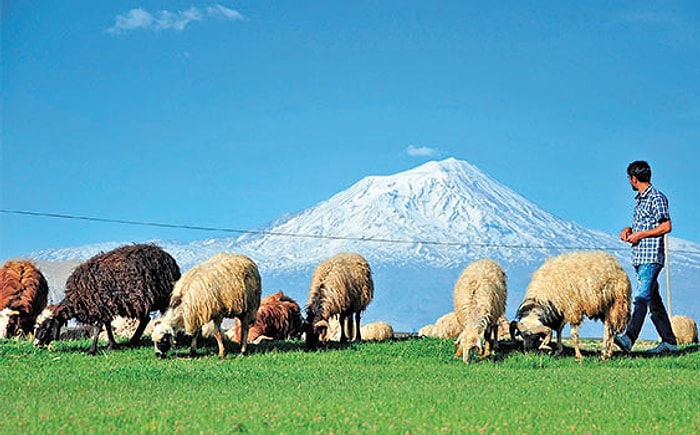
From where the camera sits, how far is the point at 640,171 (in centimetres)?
1778

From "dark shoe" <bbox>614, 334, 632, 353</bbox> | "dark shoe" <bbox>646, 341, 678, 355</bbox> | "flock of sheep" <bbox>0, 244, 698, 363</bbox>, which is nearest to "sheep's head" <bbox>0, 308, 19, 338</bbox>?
"flock of sheep" <bbox>0, 244, 698, 363</bbox>

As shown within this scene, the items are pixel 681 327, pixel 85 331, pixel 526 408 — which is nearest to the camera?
pixel 526 408

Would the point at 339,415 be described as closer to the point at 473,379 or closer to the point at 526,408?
the point at 526,408

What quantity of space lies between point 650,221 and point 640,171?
1.14m

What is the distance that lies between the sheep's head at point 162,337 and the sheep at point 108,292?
1544mm

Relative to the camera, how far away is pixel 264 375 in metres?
13.7

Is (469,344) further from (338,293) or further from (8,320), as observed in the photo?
(8,320)

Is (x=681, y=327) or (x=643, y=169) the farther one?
(x=681, y=327)

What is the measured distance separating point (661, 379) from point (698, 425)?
513 cm

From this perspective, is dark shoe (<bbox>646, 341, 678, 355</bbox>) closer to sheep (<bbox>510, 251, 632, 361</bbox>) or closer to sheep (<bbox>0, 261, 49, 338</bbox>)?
sheep (<bbox>510, 251, 632, 361</bbox>)

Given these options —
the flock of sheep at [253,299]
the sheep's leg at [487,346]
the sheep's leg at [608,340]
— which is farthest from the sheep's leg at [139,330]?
the sheep's leg at [608,340]

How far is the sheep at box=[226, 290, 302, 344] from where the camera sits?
24938 mm

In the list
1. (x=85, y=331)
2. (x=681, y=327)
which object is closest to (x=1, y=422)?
(x=85, y=331)

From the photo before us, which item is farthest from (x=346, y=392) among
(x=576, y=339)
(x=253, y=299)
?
(x=576, y=339)
